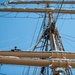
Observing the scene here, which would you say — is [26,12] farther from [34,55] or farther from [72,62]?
[72,62]

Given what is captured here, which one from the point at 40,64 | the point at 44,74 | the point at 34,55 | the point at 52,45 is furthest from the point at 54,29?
the point at 40,64

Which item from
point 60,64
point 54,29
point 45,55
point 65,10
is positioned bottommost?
point 60,64

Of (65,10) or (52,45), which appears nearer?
(52,45)

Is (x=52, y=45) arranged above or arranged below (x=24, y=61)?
above

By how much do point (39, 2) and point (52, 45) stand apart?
228 inches

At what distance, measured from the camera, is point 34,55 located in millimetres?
7664

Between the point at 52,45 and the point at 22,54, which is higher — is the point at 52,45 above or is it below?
above

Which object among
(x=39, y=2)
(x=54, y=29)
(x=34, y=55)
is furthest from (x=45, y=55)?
(x=39, y=2)

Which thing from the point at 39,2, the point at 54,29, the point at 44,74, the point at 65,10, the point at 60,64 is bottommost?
the point at 60,64

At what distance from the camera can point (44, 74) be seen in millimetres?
10047

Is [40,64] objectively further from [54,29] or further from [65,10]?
[65,10]

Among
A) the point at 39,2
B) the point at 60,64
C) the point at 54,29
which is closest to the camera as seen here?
the point at 60,64

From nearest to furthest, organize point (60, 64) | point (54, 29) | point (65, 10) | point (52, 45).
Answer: point (60, 64) → point (52, 45) → point (54, 29) → point (65, 10)

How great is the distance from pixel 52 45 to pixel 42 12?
4493 millimetres
